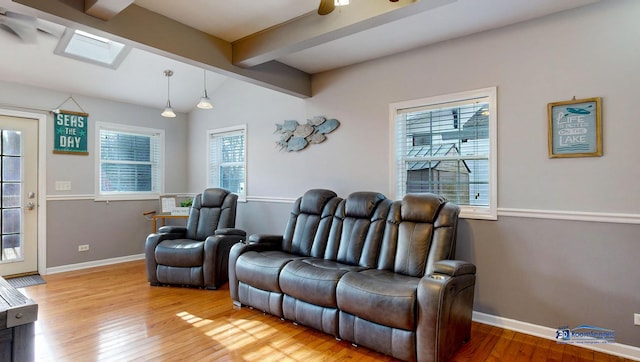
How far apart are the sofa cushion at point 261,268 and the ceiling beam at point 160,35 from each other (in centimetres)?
183

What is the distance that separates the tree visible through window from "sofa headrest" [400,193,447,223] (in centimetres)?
436

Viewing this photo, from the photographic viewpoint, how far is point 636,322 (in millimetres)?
2375

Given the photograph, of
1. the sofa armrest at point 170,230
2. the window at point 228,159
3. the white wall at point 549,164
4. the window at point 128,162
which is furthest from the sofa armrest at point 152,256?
the white wall at point 549,164

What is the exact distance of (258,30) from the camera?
Answer: 312 cm

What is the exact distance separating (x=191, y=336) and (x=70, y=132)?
362 cm

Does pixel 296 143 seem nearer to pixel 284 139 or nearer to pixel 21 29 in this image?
pixel 284 139

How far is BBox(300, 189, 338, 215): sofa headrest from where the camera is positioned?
360cm

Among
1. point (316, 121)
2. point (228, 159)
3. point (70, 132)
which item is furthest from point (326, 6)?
point (70, 132)

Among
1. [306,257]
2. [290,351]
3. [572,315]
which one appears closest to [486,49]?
[572,315]

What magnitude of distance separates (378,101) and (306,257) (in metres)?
1.83

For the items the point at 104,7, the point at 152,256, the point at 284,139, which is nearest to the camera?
the point at 104,7

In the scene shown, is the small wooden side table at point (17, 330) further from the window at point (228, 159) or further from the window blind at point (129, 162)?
the window blind at point (129, 162)

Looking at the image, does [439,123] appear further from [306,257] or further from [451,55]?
[306,257]

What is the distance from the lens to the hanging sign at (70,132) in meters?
4.50
